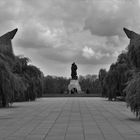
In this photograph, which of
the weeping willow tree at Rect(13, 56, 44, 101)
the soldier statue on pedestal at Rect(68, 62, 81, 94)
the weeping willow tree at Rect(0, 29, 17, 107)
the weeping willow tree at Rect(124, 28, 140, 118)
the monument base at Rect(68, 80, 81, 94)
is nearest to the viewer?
the weeping willow tree at Rect(124, 28, 140, 118)

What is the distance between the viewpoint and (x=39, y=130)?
1572cm

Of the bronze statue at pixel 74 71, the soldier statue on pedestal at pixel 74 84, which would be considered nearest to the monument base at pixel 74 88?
the soldier statue on pedestal at pixel 74 84

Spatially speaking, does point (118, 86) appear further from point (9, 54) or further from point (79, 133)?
point (79, 133)

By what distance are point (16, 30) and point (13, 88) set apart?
17.1ft

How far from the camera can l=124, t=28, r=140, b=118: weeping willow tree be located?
20242 millimetres

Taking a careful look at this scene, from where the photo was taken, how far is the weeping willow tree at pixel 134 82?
20.2 meters

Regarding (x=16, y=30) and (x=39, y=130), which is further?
(x=16, y=30)

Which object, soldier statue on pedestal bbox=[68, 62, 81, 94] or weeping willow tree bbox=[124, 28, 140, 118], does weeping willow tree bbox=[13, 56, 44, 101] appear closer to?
weeping willow tree bbox=[124, 28, 140, 118]

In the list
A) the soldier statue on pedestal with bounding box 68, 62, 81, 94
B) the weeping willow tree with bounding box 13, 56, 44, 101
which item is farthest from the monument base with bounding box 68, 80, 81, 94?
the weeping willow tree with bounding box 13, 56, 44, 101

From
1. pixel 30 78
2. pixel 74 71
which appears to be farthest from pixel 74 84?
pixel 30 78

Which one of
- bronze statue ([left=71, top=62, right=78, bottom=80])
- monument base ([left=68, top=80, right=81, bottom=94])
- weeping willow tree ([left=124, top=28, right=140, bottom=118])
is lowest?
weeping willow tree ([left=124, top=28, right=140, bottom=118])

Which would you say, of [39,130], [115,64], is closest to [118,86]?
[115,64]

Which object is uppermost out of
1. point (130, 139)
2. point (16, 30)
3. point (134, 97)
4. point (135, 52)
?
point (16, 30)

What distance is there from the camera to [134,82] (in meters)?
20.7
